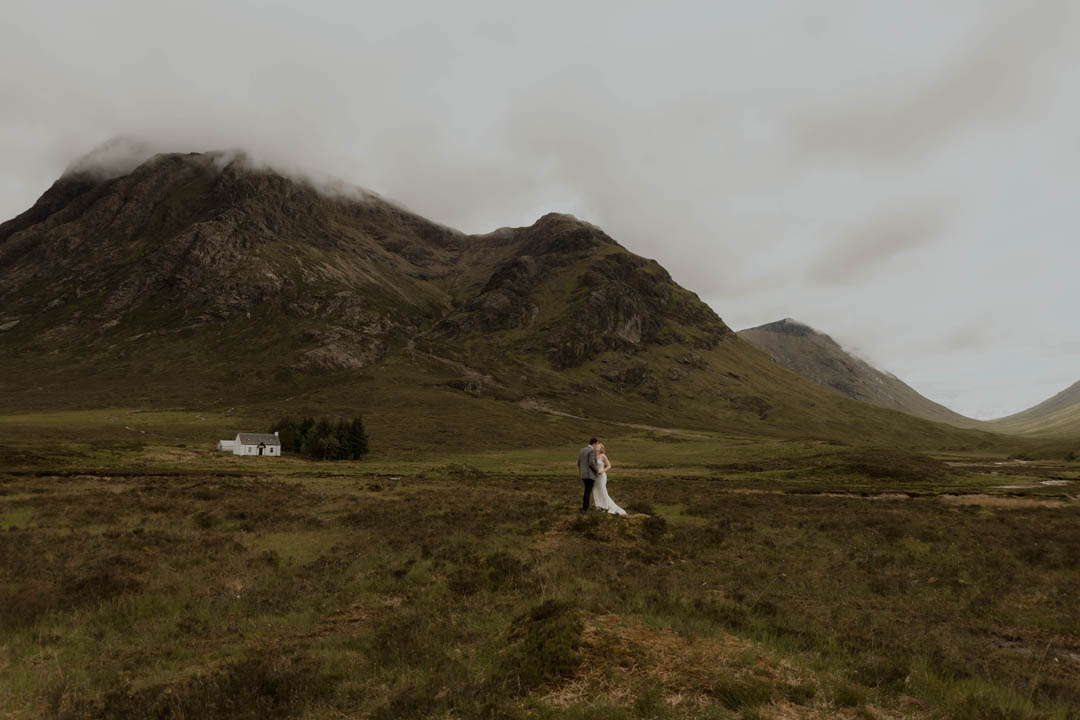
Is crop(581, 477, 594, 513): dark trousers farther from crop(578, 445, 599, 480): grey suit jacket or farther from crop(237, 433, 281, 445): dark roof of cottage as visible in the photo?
crop(237, 433, 281, 445): dark roof of cottage

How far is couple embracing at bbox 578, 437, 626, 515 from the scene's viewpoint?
2550 centimetres

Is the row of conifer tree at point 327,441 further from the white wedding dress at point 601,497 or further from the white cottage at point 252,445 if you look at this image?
the white wedding dress at point 601,497

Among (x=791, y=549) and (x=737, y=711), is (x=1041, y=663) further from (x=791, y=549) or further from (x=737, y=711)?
(x=791, y=549)

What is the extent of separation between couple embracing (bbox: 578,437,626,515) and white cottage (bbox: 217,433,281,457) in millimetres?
98113

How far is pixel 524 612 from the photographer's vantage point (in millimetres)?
12203

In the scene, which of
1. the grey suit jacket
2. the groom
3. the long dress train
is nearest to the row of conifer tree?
the long dress train

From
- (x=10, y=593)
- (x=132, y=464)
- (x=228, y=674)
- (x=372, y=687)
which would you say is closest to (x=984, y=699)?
(x=372, y=687)

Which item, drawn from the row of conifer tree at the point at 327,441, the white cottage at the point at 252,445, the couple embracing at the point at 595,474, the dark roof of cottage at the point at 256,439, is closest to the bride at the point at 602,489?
the couple embracing at the point at 595,474

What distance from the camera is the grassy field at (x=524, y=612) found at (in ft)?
28.2

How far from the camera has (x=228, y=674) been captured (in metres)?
9.66

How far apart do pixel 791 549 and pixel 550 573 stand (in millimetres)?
13210

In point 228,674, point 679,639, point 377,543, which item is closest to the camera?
point 228,674

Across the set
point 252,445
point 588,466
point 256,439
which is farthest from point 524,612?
point 256,439

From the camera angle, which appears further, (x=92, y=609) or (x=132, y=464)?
(x=132, y=464)
